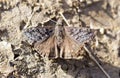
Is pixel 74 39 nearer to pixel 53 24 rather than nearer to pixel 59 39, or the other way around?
pixel 59 39

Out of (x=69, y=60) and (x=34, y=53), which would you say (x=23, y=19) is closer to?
(x=34, y=53)

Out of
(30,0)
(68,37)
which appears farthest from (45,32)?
(30,0)

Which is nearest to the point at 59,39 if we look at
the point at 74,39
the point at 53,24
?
the point at 74,39

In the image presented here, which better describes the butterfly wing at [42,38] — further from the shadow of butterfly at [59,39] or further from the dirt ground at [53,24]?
the dirt ground at [53,24]

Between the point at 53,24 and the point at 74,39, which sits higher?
the point at 53,24

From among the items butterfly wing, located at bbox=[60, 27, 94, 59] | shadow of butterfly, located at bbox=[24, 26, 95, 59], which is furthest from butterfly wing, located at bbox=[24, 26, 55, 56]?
butterfly wing, located at bbox=[60, 27, 94, 59]

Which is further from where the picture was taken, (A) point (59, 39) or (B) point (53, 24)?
(B) point (53, 24)
